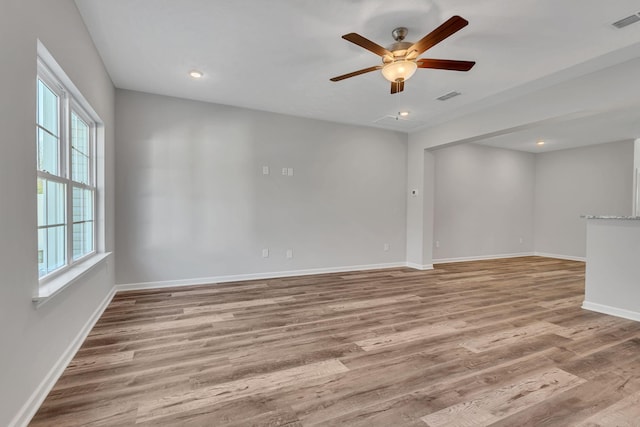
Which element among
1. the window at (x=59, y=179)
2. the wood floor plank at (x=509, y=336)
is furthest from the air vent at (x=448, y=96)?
the window at (x=59, y=179)

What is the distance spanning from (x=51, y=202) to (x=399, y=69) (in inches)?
119

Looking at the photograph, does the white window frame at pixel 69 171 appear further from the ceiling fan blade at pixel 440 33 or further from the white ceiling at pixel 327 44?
the ceiling fan blade at pixel 440 33

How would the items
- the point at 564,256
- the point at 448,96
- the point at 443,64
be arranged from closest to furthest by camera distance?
the point at 443,64 < the point at 448,96 < the point at 564,256

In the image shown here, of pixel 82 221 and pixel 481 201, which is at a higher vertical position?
pixel 481 201

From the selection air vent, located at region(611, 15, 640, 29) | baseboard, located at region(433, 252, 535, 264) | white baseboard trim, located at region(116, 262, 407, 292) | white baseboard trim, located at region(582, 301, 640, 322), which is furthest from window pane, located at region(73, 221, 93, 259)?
baseboard, located at region(433, 252, 535, 264)

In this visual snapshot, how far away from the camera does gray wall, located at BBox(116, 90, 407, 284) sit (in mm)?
4184

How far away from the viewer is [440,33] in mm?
2217

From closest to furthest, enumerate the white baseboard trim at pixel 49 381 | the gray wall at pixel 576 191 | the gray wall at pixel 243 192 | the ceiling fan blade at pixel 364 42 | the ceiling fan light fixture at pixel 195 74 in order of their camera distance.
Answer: the white baseboard trim at pixel 49 381 < the ceiling fan blade at pixel 364 42 < the ceiling fan light fixture at pixel 195 74 < the gray wall at pixel 243 192 < the gray wall at pixel 576 191

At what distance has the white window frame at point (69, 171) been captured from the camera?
1974mm

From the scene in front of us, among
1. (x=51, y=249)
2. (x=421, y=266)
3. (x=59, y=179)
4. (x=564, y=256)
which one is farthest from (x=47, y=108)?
(x=564, y=256)

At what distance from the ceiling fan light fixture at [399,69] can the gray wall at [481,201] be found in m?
3.65

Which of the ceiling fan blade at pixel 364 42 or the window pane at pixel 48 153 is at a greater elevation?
the ceiling fan blade at pixel 364 42

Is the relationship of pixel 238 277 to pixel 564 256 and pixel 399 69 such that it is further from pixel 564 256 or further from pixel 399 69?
pixel 564 256

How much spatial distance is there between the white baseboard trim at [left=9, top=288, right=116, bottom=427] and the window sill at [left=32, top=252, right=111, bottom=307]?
0.50m
